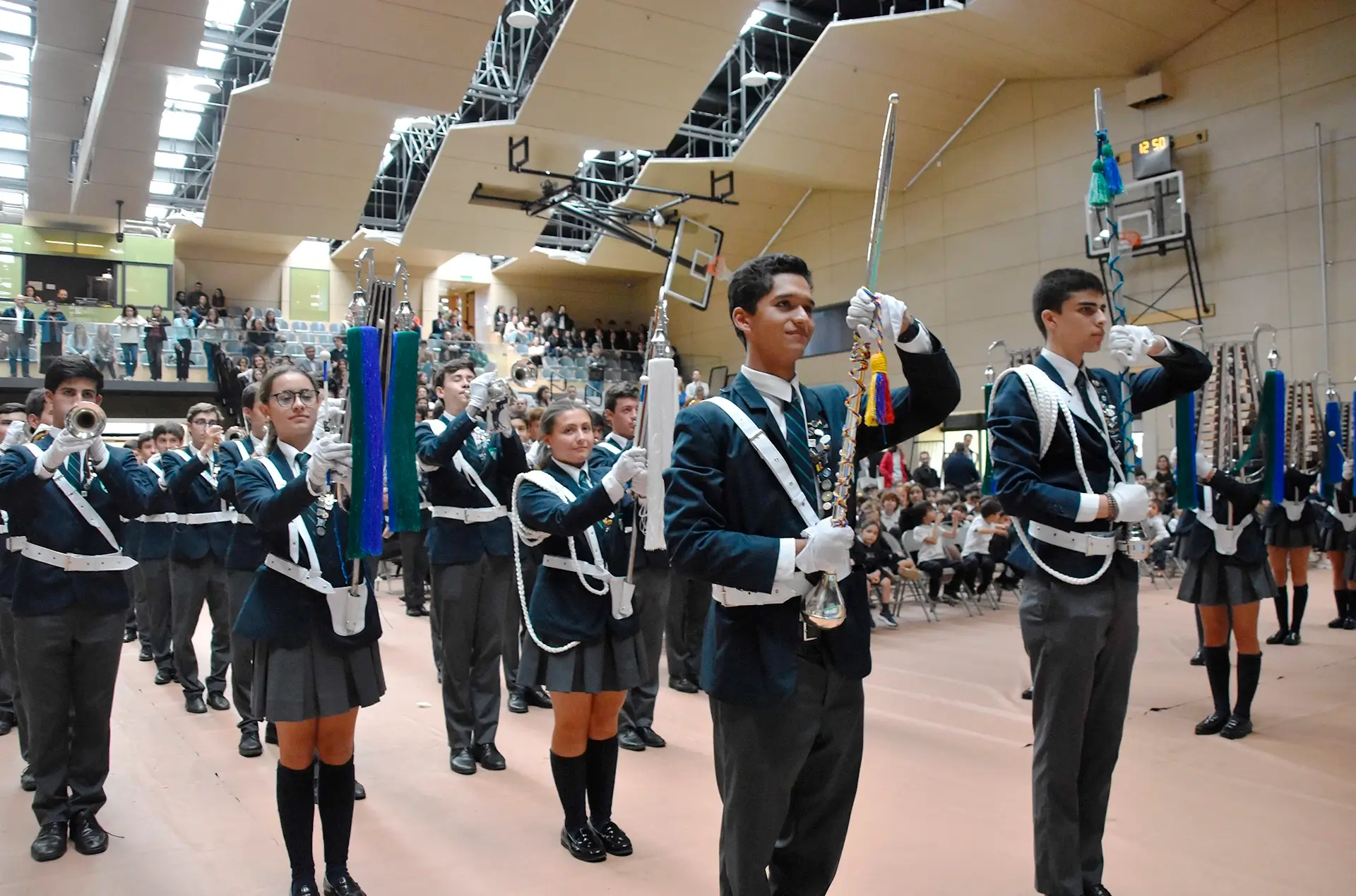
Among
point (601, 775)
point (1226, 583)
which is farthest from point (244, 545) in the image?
point (1226, 583)

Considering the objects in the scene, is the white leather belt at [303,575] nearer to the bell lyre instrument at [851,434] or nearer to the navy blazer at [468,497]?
the navy blazer at [468,497]

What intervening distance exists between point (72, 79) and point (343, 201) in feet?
13.8

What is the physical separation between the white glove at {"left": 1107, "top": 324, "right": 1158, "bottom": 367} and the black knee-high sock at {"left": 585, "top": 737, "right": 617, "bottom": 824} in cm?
212

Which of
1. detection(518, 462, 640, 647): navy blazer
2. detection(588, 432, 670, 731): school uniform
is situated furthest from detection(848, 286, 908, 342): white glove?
detection(588, 432, 670, 731): school uniform

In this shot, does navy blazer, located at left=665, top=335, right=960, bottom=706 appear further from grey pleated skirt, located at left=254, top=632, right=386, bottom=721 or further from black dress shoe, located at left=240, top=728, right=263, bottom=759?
black dress shoe, located at left=240, top=728, right=263, bottom=759

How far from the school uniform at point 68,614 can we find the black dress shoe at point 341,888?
1271mm

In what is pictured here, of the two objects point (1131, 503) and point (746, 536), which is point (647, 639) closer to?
point (1131, 503)

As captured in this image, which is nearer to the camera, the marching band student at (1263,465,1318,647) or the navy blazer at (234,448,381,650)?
the navy blazer at (234,448,381,650)

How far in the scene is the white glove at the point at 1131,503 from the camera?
2.77 meters

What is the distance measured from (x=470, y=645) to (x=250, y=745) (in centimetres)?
122

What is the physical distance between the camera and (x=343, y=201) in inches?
664

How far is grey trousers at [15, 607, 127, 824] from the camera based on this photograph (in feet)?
11.8

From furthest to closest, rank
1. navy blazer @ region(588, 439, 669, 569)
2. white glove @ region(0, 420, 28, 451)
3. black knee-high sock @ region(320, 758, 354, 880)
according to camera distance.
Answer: white glove @ region(0, 420, 28, 451)
navy blazer @ region(588, 439, 669, 569)
black knee-high sock @ region(320, 758, 354, 880)

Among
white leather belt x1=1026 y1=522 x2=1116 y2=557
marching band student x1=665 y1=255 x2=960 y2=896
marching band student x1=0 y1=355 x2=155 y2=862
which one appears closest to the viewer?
marching band student x1=665 y1=255 x2=960 y2=896
